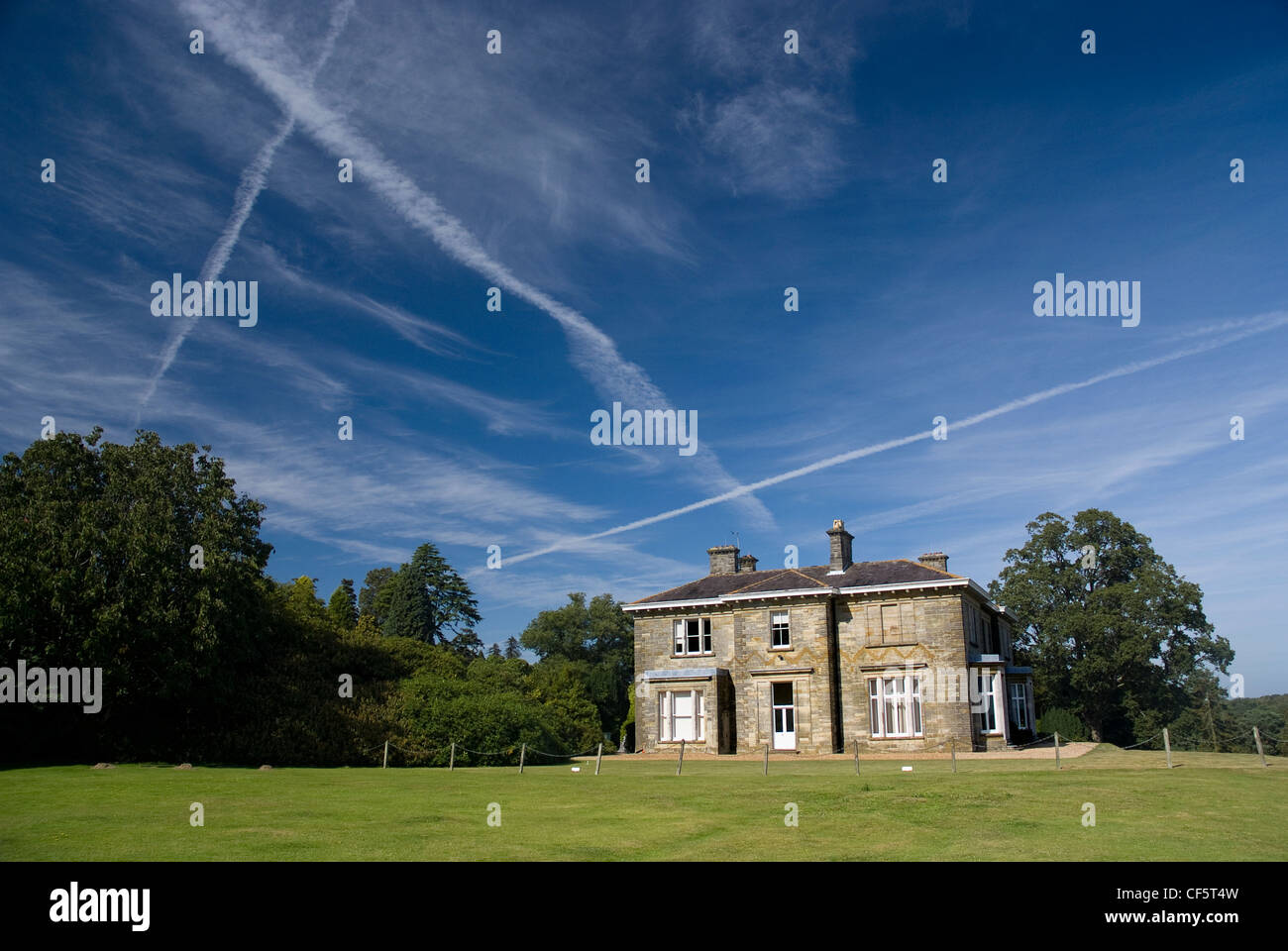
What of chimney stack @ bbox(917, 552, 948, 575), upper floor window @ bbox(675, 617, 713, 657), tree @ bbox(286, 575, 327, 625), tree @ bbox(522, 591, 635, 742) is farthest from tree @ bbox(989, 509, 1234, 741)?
tree @ bbox(286, 575, 327, 625)

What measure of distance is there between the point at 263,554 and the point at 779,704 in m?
22.2

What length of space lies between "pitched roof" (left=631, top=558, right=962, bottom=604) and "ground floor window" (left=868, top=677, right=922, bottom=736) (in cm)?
409

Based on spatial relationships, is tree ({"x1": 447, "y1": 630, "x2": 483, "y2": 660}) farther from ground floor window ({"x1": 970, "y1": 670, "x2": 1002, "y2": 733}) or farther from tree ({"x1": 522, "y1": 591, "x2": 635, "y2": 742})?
ground floor window ({"x1": 970, "y1": 670, "x2": 1002, "y2": 733})

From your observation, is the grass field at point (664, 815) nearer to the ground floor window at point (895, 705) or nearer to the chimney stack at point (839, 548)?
the ground floor window at point (895, 705)

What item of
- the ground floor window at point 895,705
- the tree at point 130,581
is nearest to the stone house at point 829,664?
the ground floor window at point 895,705

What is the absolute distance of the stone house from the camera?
3609 cm

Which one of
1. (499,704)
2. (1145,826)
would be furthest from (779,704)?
(1145,826)

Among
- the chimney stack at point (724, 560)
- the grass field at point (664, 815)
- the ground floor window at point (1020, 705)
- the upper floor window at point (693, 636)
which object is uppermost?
the chimney stack at point (724, 560)

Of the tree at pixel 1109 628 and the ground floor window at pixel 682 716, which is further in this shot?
the tree at pixel 1109 628

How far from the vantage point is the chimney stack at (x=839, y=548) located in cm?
4106

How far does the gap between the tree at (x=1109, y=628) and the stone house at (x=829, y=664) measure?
46.3ft

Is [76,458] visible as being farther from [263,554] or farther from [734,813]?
[734,813]

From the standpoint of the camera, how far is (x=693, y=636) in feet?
138

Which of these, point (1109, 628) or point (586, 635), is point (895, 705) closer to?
point (1109, 628)
